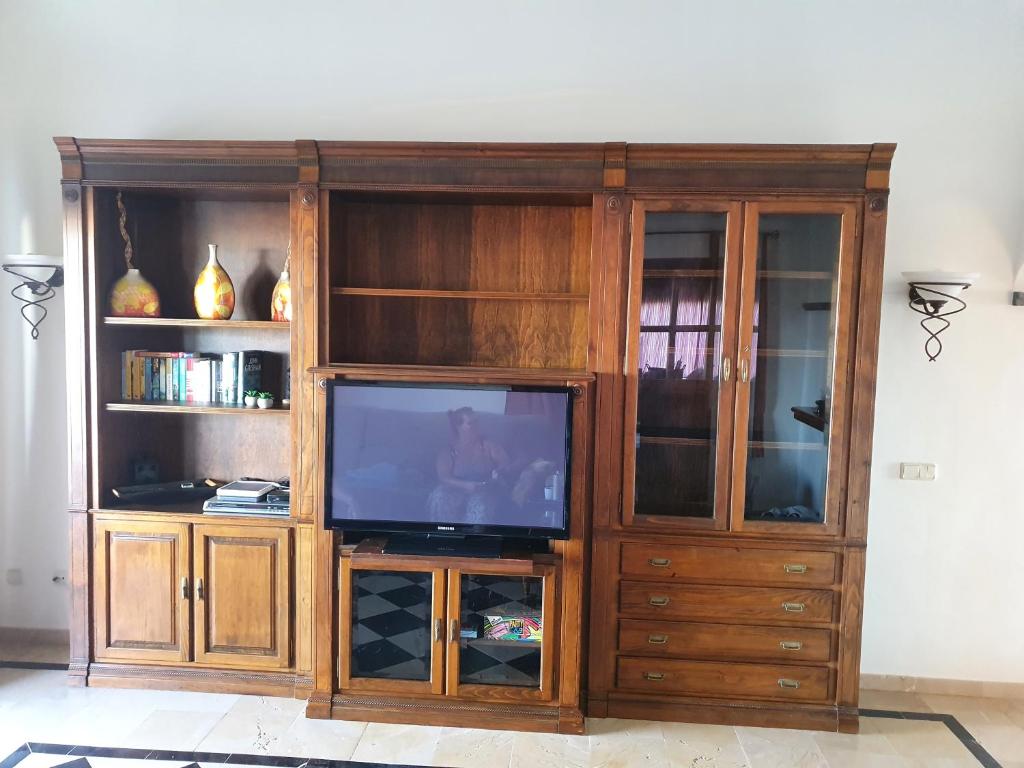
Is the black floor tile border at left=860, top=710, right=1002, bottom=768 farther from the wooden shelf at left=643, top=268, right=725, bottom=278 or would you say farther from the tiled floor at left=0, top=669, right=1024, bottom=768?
the wooden shelf at left=643, top=268, right=725, bottom=278

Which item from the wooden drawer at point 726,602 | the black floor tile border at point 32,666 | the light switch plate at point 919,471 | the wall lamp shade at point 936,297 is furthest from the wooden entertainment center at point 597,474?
the light switch plate at point 919,471

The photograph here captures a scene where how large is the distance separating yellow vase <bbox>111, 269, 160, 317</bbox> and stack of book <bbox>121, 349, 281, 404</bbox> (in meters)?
0.18

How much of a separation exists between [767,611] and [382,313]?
1.89 metres

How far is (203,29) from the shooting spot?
286 cm

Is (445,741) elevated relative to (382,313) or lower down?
lower down

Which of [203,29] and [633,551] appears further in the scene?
[203,29]

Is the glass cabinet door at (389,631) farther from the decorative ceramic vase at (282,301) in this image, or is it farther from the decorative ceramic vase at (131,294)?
the decorative ceramic vase at (131,294)

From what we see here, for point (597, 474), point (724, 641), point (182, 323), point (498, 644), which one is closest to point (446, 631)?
point (498, 644)

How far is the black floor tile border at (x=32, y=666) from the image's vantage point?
9.30ft

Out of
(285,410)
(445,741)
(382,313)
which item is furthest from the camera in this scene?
(382,313)

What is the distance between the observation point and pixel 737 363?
2436 millimetres

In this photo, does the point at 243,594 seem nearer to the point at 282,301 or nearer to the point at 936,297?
the point at 282,301

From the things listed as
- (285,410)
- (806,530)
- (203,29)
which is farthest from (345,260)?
(806,530)

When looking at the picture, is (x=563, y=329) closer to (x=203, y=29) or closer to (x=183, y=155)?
(x=183, y=155)
